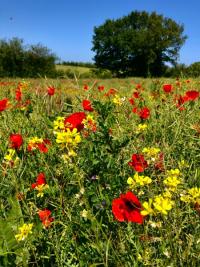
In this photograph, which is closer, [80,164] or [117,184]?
[117,184]

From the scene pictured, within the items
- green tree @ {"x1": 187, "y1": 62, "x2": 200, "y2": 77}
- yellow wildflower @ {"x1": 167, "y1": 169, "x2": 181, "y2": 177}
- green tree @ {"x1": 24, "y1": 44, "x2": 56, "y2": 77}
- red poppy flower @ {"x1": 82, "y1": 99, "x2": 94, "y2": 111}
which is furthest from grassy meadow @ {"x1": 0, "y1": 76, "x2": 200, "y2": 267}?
green tree @ {"x1": 24, "y1": 44, "x2": 56, "y2": 77}

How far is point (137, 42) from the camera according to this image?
6350cm

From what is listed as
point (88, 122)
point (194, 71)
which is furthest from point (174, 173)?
point (194, 71)

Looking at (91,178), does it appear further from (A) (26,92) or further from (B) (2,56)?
(B) (2,56)

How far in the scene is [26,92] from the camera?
4.82m

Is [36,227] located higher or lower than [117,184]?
lower

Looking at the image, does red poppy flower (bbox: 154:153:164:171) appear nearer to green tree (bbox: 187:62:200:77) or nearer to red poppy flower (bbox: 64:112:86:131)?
red poppy flower (bbox: 64:112:86:131)

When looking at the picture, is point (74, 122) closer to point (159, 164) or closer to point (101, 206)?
point (101, 206)

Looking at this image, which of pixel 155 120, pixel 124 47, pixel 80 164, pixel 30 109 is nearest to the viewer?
pixel 80 164

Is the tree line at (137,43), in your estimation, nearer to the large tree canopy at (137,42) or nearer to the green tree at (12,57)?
the large tree canopy at (137,42)

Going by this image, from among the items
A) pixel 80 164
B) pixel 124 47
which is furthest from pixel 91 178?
pixel 124 47

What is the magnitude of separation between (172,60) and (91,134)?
212ft

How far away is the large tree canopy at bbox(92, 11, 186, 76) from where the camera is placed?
208ft

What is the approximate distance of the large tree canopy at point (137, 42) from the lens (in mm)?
63500
